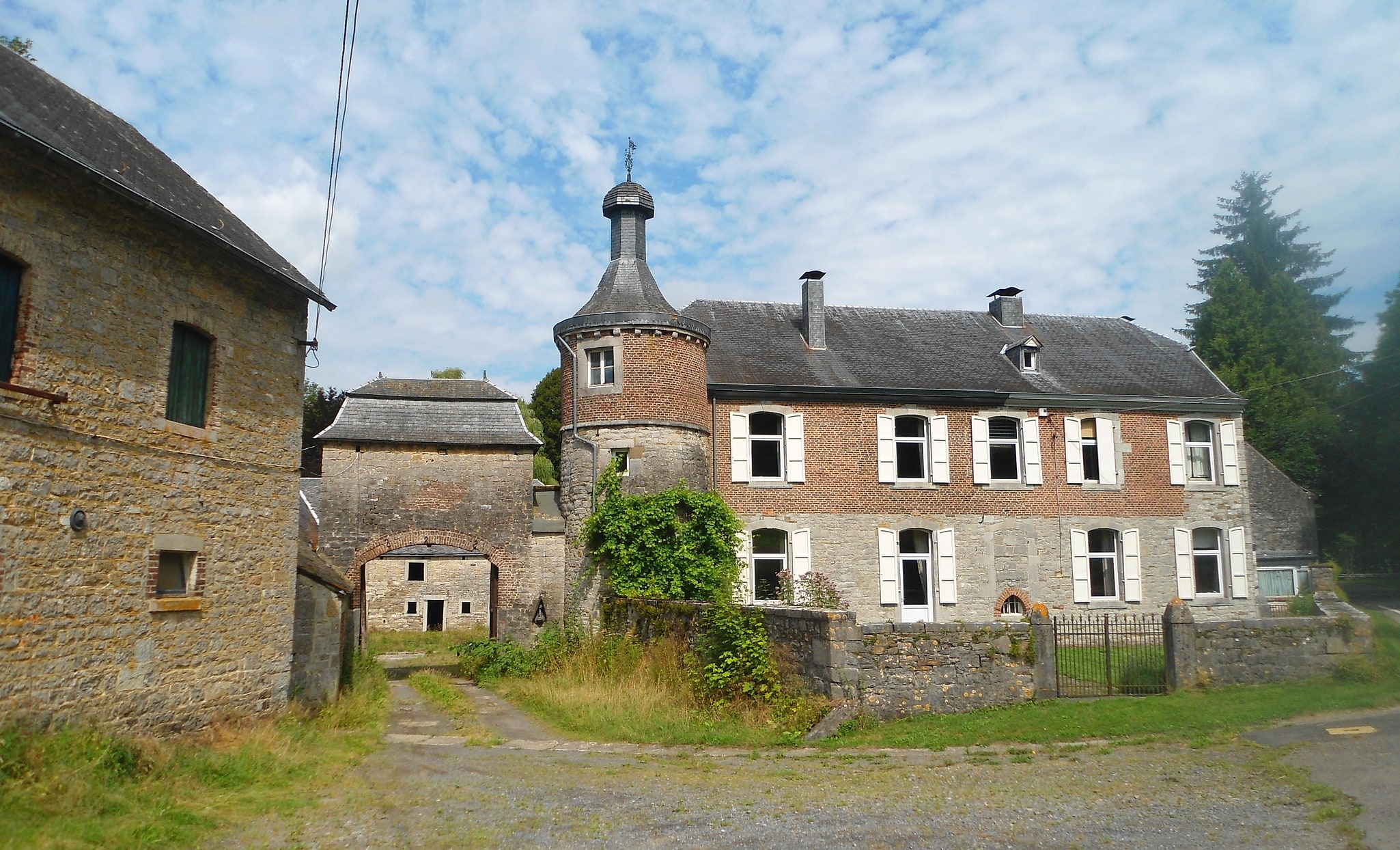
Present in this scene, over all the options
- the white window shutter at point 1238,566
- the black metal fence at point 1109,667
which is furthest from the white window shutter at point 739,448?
the white window shutter at point 1238,566

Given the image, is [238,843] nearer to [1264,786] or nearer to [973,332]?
[1264,786]

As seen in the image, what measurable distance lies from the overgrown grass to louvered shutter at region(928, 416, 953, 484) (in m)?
7.25

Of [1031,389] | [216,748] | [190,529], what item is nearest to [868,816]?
[216,748]

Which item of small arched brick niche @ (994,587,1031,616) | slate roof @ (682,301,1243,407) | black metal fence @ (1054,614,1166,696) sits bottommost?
black metal fence @ (1054,614,1166,696)

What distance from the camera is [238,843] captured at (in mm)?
6621

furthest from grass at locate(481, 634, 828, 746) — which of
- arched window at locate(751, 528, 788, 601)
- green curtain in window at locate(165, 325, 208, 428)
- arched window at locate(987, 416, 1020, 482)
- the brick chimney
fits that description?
arched window at locate(987, 416, 1020, 482)

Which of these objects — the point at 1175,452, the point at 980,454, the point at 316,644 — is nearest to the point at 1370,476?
the point at 1175,452

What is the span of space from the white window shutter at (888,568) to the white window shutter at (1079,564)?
4.05 m

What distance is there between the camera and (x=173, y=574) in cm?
934

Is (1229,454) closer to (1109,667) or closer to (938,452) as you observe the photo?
(938,452)

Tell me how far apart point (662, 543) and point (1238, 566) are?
13.7m

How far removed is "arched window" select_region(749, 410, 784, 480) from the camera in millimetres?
18953

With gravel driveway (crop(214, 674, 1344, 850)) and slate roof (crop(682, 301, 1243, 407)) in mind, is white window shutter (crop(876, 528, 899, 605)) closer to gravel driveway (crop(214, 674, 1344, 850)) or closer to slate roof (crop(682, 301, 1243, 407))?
slate roof (crop(682, 301, 1243, 407))

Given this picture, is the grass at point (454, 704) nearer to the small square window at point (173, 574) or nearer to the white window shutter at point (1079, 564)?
the small square window at point (173, 574)
